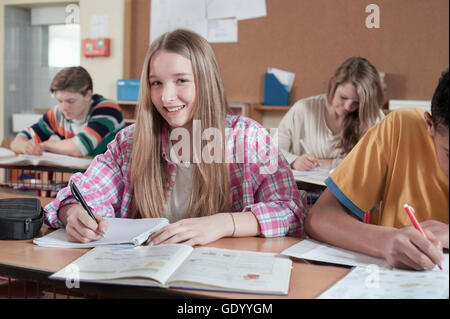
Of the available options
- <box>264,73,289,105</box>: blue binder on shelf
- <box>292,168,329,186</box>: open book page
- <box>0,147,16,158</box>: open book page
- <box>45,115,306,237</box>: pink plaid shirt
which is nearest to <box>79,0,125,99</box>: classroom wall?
<box>0,147,16,158</box>: open book page

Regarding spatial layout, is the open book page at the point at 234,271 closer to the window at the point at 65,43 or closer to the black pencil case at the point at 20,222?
the black pencil case at the point at 20,222


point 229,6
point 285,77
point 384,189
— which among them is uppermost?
point 229,6

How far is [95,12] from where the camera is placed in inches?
63.6

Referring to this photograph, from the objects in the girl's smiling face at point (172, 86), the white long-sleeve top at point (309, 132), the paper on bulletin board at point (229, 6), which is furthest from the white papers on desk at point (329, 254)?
the white long-sleeve top at point (309, 132)

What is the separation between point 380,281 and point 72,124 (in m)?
1.85

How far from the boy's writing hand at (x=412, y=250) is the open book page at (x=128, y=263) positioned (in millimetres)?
292

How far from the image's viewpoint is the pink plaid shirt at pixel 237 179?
0.94 meters

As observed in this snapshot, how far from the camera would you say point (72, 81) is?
6.15 ft

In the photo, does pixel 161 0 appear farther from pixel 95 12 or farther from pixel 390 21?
pixel 390 21

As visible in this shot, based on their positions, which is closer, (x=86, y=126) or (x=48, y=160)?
(x=48, y=160)

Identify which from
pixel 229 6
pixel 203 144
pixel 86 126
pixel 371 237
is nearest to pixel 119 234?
pixel 203 144

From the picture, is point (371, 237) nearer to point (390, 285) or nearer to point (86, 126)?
point (390, 285)

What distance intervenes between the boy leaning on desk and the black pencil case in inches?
19.4
